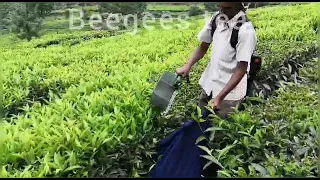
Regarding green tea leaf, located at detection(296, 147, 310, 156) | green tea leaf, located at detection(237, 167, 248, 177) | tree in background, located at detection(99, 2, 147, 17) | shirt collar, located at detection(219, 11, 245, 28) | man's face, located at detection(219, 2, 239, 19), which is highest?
man's face, located at detection(219, 2, 239, 19)

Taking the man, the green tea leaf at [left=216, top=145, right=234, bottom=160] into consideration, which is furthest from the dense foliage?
the man

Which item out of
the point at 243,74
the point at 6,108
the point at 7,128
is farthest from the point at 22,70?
the point at 243,74

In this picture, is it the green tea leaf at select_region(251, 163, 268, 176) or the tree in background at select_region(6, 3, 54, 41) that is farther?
the tree in background at select_region(6, 3, 54, 41)

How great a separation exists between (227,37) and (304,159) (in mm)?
971

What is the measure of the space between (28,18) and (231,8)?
335 centimetres

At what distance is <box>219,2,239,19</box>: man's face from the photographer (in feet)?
9.26

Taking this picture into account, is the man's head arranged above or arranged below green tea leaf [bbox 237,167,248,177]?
above

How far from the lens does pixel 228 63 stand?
2871 mm

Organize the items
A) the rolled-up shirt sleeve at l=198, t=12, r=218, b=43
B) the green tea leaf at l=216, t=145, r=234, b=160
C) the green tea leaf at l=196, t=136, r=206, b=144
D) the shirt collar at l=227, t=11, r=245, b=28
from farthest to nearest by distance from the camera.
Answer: the rolled-up shirt sleeve at l=198, t=12, r=218, b=43 < the shirt collar at l=227, t=11, r=245, b=28 < the green tea leaf at l=196, t=136, r=206, b=144 < the green tea leaf at l=216, t=145, r=234, b=160

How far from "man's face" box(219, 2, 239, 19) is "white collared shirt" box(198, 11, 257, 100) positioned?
0.03 metres

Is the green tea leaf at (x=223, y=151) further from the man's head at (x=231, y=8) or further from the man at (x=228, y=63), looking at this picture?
the man's head at (x=231, y=8)

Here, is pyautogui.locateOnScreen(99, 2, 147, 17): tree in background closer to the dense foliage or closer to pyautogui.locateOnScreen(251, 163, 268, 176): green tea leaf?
the dense foliage

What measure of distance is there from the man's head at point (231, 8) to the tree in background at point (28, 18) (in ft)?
10.4

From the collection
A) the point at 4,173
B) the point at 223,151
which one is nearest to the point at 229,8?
the point at 223,151
